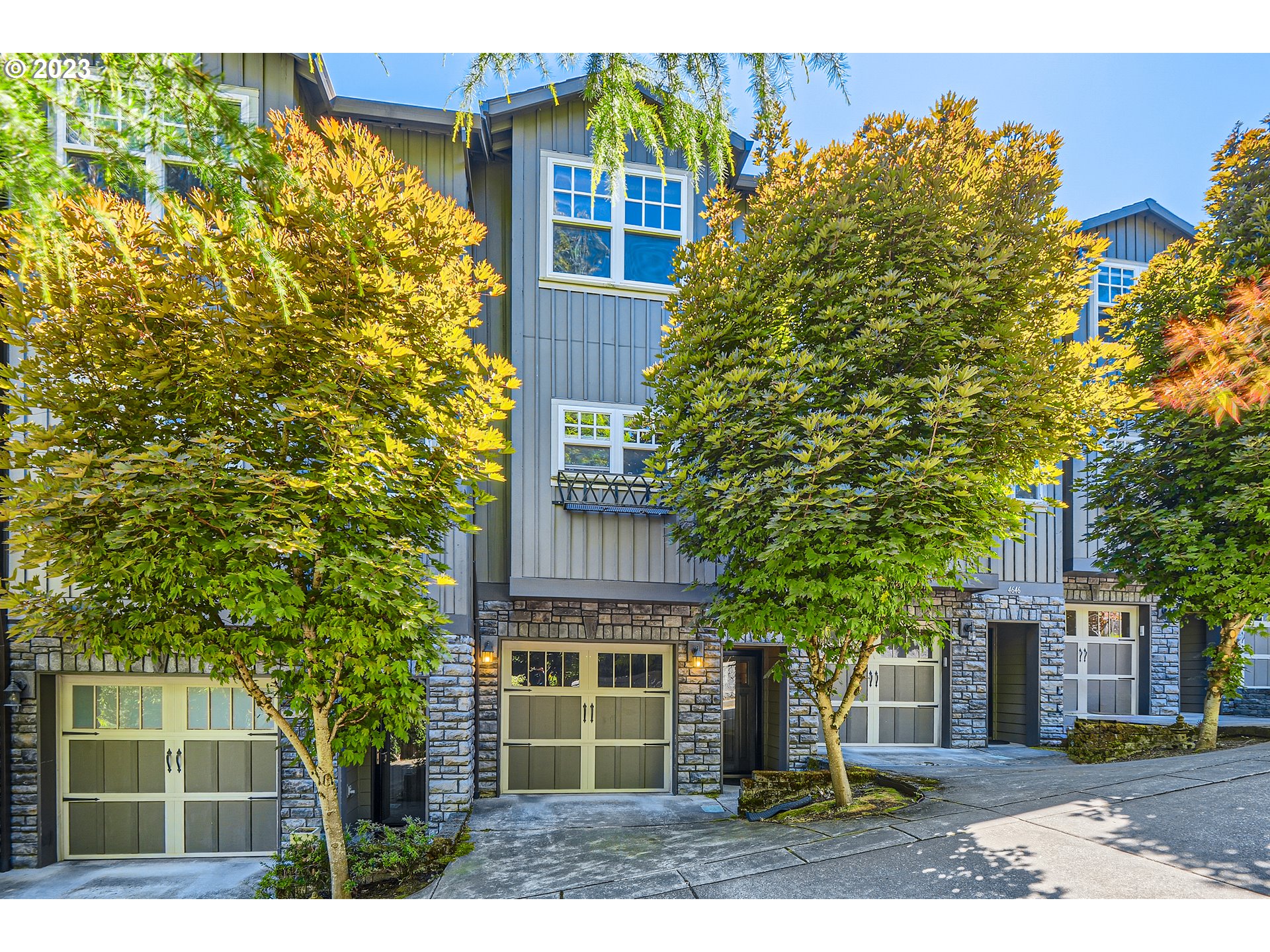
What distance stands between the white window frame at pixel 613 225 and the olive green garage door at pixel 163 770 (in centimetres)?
445

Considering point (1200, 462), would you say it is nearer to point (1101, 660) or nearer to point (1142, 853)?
point (1142, 853)

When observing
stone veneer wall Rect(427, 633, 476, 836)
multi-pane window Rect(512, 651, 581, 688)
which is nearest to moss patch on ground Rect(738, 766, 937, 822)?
multi-pane window Rect(512, 651, 581, 688)

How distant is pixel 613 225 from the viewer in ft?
21.0

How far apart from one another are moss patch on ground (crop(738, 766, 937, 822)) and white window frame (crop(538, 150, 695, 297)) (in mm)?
4416

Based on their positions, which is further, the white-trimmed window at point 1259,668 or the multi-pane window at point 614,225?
the white-trimmed window at point 1259,668

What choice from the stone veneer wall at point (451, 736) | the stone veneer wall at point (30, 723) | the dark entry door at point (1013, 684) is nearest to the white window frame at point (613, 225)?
the stone veneer wall at point (451, 736)

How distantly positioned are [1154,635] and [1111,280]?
456 centimetres

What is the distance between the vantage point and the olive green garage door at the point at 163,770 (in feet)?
17.5

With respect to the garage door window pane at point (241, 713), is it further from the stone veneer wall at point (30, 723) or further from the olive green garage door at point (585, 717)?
the olive green garage door at point (585, 717)

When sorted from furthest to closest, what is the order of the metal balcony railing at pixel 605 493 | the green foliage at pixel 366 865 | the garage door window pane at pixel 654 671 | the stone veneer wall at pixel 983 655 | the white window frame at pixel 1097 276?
the stone veneer wall at pixel 983 655 → the white window frame at pixel 1097 276 → the garage door window pane at pixel 654 671 → the metal balcony railing at pixel 605 493 → the green foliage at pixel 366 865

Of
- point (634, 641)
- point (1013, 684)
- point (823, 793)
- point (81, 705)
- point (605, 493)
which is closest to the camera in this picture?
point (823, 793)

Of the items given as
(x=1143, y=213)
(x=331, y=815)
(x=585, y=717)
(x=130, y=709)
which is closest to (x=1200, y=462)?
(x=1143, y=213)

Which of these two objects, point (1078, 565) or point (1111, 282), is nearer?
point (1111, 282)
